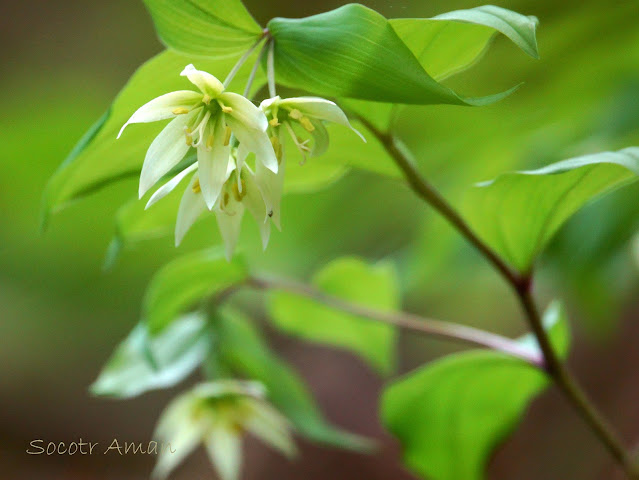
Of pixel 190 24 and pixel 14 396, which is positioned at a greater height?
pixel 190 24

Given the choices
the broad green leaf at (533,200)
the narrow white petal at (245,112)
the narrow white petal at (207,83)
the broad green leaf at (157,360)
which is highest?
the narrow white petal at (207,83)

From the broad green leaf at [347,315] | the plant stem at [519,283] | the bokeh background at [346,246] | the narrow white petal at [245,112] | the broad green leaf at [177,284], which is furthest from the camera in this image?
the bokeh background at [346,246]

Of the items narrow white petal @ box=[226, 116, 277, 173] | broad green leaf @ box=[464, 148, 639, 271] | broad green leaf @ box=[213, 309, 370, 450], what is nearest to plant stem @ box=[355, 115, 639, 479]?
broad green leaf @ box=[464, 148, 639, 271]

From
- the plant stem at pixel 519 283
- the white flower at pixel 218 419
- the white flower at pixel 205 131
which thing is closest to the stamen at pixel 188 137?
the white flower at pixel 205 131

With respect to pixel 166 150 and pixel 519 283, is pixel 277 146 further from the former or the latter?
pixel 519 283

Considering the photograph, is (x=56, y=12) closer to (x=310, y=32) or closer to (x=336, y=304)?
(x=336, y=304)

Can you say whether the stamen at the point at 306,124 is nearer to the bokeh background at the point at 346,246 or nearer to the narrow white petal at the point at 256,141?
the narrow white petal at the point at 256,141

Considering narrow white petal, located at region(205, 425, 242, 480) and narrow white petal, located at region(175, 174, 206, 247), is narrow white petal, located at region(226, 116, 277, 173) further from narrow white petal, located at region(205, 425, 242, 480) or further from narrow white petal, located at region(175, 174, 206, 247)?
narrow white petal, located at region(205, 425, 242, 480)

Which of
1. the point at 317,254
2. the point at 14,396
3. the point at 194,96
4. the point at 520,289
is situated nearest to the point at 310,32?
the point at 194,96
